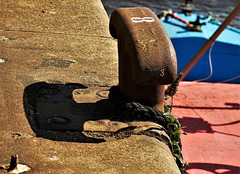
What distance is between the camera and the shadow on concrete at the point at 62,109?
1820 mm

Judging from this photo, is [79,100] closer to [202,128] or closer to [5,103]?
[5,103]

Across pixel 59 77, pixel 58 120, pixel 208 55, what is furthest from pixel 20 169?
pixel 208 55

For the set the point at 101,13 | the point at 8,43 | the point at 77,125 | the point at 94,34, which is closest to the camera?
the point at 77,125

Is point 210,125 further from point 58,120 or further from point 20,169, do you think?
point 20,169

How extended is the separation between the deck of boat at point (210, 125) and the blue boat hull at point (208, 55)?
0.87 ft

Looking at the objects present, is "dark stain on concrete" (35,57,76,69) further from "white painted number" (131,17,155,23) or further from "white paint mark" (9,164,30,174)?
"white paint mark" (9,164,30,174)

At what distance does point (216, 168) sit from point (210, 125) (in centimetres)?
158

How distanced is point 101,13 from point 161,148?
1956 millimetres

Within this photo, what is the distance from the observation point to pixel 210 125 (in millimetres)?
6879

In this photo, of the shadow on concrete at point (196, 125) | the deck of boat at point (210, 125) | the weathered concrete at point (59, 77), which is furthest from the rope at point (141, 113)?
the shadow on concrete at point (196, 125)

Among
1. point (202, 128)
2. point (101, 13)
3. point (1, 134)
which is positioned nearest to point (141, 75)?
point (1, 134)

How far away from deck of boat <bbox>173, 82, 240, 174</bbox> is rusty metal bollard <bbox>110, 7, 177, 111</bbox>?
3.67 meters

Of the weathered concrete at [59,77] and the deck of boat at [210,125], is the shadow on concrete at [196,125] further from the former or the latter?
the weathered concrete at [59,77]

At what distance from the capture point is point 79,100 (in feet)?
7.00
